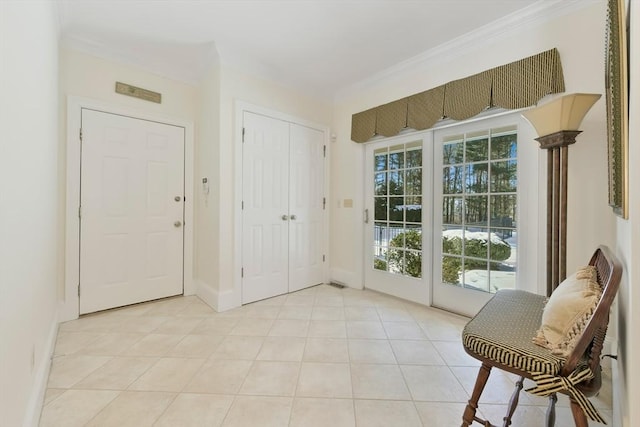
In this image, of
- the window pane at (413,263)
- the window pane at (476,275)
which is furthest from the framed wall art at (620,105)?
the window pane at (413,263)

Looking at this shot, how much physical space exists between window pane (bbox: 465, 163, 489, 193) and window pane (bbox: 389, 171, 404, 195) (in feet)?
2.26

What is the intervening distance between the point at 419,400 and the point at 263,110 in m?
2.91

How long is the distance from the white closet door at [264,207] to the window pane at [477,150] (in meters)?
1.92

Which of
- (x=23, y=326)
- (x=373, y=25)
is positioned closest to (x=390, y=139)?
(x=373, y=25)

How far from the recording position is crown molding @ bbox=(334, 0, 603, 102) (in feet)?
6.52

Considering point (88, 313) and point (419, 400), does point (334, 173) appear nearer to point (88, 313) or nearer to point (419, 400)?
point (419, 400)

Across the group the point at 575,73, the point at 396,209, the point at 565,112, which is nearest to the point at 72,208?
the point at 396,209

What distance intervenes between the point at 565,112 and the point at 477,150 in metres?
0.93

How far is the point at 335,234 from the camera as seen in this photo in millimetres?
3719

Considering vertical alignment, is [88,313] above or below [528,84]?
below

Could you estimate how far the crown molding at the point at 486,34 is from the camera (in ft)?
6.52

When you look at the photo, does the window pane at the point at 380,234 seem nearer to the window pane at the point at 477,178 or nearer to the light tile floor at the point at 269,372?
the light tile floor at the point at 269,372

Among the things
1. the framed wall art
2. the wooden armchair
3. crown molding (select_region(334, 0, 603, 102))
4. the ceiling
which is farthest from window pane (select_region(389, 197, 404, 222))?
the framed wall art

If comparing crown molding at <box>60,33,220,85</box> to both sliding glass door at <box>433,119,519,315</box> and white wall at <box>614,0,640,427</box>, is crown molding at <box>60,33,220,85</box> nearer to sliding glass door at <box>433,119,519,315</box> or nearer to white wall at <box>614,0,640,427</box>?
sliding glass door at <box>433,119,519,315</box>
